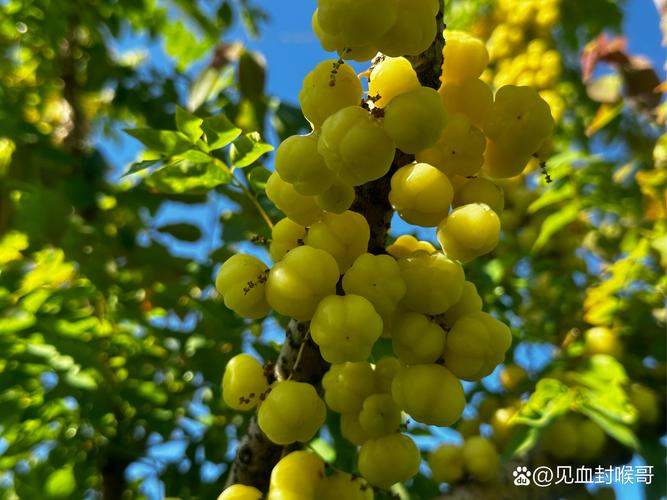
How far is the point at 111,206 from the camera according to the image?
242 cm

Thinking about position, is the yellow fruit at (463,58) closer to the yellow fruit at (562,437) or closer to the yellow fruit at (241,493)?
the yellow fruit at (241,493)

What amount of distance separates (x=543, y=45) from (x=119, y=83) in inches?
89.9

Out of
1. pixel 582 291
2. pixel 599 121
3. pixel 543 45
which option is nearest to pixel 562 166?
pixel 599 121

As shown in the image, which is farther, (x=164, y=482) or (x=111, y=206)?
(x=111, y=206)

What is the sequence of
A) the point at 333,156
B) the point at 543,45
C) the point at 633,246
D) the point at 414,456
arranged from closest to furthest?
the point at 333,156 < the point at 414,456 < the point at 633,246 < the point at 543,45

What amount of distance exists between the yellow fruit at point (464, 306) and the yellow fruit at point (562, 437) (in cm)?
135

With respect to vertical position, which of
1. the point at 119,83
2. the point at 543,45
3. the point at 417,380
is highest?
the point at 543,45

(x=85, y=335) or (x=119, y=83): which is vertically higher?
(x=119, y=83)

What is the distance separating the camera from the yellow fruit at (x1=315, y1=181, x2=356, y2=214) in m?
0.90

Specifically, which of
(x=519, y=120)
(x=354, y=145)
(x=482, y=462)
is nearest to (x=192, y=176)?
(x=354, y=145)

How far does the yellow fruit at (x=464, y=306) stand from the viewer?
978mm

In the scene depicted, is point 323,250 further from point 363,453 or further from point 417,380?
point 363,453

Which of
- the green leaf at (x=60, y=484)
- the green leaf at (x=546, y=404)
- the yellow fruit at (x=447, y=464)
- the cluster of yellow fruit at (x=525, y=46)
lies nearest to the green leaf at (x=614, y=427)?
the green leaf at (x=546, y=404)

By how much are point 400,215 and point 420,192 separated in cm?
7
